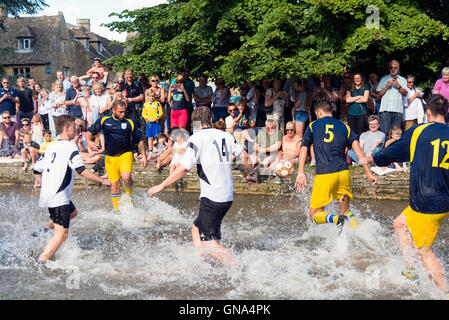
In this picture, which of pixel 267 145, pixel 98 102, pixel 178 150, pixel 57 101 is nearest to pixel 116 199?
pixel 178 150

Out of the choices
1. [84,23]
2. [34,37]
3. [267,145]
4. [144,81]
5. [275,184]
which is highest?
[84,23]

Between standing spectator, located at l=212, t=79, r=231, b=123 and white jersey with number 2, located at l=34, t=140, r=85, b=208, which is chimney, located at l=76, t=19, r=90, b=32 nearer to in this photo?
standing spectator, located at l=212, t=79, r=231, b=123

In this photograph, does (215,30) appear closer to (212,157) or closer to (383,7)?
(383,7)

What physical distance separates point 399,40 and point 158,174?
703cm

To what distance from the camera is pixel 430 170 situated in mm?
5363

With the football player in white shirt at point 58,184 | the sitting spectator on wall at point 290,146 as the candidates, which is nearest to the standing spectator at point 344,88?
the sitting spectator on wall at point 290,146

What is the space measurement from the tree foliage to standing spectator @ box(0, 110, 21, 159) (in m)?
4.53

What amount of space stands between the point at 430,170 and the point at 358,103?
7.70 metres

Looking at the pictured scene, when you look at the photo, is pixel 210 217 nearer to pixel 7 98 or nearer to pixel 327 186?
pixel 327 186

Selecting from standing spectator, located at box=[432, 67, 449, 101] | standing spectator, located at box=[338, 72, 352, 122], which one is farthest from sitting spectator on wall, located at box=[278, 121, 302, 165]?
standing spectator, located at box=[432, 67, 449, 101]

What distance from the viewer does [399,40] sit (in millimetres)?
12359

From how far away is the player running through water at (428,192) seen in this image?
5.34m

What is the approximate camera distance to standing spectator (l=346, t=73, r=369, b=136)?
12.7m
